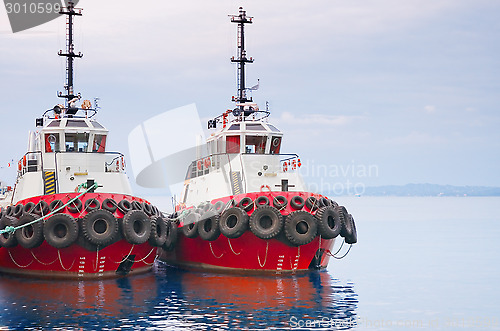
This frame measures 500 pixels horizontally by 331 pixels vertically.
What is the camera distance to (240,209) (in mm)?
26719

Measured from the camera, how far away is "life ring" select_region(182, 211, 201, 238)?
28.8m

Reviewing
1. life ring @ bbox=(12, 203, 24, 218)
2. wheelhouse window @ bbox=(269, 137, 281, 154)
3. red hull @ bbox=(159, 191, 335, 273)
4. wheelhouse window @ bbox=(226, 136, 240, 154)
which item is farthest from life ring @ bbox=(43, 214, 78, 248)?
wheelhouse window @ bbox=(269, 137, 281, 154)

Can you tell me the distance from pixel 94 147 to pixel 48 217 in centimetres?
652

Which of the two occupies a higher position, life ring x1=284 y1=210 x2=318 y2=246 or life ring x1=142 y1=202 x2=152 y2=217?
life ring x1=142 y1=202 x2=152 y2=217

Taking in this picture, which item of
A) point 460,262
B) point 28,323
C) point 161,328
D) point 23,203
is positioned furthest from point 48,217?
point 460,262

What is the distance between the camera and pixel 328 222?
1060 inches

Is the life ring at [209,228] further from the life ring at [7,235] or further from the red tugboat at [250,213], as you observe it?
the life ring at [7,235]

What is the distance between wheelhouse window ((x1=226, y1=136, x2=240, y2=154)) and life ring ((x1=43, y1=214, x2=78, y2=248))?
9.63 metres

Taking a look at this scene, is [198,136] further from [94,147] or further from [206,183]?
[94,147]

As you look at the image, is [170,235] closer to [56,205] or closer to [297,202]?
[56,205]

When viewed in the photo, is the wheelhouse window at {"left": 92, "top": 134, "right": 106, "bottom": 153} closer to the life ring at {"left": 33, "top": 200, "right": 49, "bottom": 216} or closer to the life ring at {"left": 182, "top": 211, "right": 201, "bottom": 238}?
the life ring at {"left": 182, "top": 211, "right": 201, "bottom": 238}

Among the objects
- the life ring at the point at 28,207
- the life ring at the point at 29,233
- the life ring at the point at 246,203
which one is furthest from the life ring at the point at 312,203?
the life ring at the point at 28,207

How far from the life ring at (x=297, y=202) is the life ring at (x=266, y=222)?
Result: 2.60 feet

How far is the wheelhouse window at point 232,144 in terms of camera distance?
3247cm
